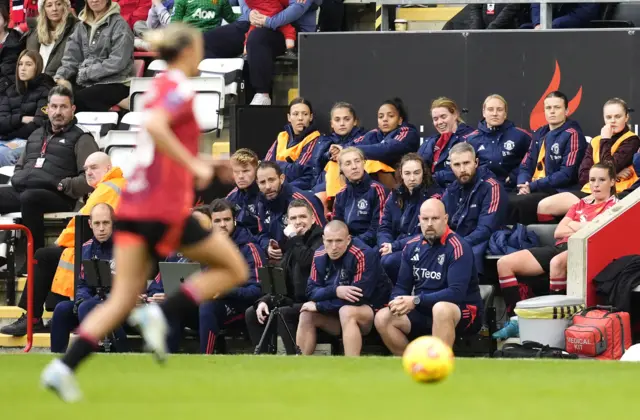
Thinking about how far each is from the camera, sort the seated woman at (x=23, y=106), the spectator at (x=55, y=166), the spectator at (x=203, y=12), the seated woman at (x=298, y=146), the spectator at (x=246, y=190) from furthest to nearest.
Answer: the spectator at (x=203, y=12) < the seated woman at (x=23, y=106) < the spectator at (x=55, y=166) < the seated woman at (x=298, y=146) < the spectator at (x=246, y=190)

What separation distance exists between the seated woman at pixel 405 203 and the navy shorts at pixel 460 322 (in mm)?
816

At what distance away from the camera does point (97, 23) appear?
15.4 m

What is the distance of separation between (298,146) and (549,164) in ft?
8.69

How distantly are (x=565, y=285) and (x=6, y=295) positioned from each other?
5.81 meters

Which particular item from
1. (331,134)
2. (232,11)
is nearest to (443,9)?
(232,11)

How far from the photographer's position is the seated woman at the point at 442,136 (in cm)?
1246

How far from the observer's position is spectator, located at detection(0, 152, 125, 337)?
1241 centimetres

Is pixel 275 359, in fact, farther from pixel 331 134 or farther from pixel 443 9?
pixel 443 9

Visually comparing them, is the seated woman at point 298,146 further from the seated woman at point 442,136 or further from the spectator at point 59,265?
the spectator at point 59,265

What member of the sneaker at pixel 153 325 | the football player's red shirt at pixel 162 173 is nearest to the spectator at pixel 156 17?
the football player's red shirt at pixel 162 173

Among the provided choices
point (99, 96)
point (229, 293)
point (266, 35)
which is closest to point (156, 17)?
point (99, 96)

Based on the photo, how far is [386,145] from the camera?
1264 cm

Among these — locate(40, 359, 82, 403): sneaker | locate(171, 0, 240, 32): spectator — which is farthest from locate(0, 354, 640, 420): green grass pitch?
locate(171, 0, 240, 32): spectator

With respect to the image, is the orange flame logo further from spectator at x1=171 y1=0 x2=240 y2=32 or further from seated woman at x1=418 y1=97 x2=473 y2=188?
spectator at x1=171 y1=0 x2=240 y2=32
